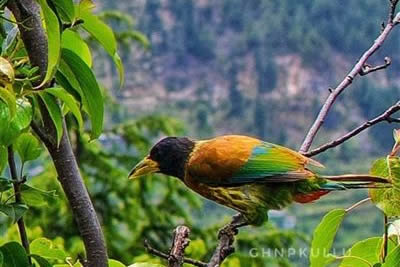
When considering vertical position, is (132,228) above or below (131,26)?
below

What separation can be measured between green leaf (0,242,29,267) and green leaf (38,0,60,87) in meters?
0.14

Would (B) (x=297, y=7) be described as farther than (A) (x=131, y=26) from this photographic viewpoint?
Yes

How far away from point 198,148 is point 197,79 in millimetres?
25982

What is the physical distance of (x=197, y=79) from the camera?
2712 centimetres

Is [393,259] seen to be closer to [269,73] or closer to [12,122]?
[12,122]

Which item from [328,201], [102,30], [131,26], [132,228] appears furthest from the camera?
[328,201]

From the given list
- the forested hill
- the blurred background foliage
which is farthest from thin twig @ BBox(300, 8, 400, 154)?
the forested hill

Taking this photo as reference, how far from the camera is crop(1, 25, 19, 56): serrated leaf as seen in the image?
0.74m

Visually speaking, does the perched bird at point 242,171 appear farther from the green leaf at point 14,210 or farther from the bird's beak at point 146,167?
the green leaf at point 14,210

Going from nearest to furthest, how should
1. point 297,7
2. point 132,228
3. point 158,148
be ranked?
point 158,148 < point 132,228 < point 297,7

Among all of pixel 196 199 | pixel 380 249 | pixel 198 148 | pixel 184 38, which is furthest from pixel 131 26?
pixel 184 38

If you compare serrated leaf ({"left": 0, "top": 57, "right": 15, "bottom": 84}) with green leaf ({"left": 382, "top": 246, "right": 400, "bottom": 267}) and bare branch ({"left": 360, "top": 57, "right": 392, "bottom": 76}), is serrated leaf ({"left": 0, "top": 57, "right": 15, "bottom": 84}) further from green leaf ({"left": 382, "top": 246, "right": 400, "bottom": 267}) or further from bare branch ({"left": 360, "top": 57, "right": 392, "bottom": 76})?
bare branch ({"left": 360, "top": 57, "right": 392, "bottom": 76})

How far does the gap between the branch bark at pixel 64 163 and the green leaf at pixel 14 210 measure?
0.17ft

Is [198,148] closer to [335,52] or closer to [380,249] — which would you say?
[380,249]
